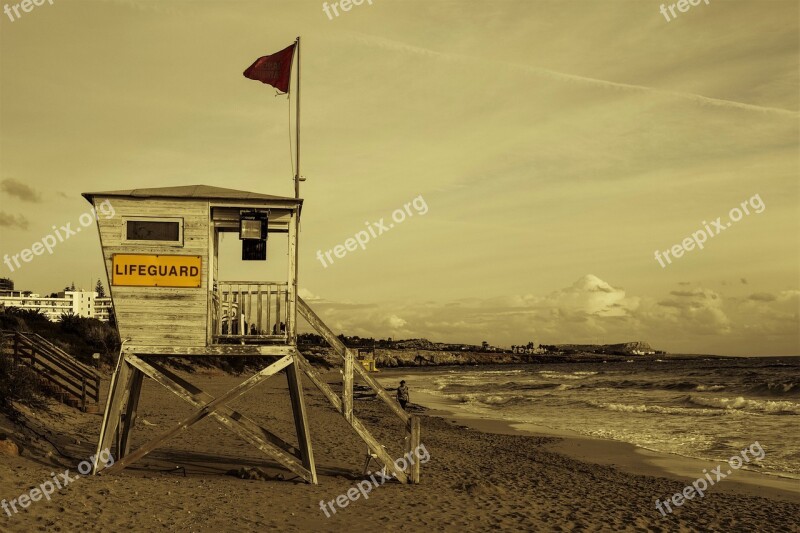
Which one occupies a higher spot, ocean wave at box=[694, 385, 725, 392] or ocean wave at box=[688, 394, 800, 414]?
ocean wave at box=[688, 394, 800, 414]

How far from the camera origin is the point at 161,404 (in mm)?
28609

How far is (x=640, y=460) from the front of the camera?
2114 centimetres

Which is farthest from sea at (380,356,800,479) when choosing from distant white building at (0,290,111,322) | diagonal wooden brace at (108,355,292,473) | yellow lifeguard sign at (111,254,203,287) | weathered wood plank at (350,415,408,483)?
distant white building at (0,290,111,322)

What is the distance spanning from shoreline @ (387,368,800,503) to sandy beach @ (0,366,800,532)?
9 centimetres

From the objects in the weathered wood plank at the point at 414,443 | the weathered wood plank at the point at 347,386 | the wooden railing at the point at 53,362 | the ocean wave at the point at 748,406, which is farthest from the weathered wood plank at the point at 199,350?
the ocean wave at the point at 748,406

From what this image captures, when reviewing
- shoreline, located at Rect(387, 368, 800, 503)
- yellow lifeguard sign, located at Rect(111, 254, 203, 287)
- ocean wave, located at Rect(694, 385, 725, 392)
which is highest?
yellow lifeguard sign, located at Rect(111, 254, 203, 287)

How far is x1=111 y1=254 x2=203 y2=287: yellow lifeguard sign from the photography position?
13.3 meters

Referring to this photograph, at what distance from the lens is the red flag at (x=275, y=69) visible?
595 inches

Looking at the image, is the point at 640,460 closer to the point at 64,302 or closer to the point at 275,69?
the point at 275,69

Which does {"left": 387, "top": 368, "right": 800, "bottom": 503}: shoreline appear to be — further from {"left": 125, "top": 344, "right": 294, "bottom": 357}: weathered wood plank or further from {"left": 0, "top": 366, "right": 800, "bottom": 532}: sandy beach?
{"left": 125, "top": 344, "right": 294, "bottom": 357}: weathered wood plank

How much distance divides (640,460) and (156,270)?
50.2ft

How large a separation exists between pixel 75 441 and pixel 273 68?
1021 cm

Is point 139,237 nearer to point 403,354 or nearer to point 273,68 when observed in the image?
point 273,68

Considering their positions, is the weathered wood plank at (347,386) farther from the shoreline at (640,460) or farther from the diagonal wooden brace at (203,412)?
the shoreline at (640,460)
